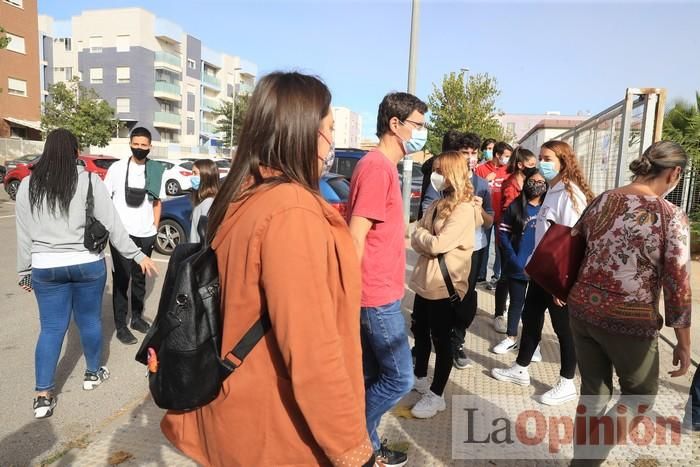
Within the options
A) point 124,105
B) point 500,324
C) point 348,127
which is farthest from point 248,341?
point 348,127

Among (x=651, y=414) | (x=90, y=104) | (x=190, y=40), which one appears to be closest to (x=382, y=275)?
(x=651, y=414)

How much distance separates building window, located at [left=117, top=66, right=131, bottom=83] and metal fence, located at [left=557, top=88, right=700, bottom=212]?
52.8 meters

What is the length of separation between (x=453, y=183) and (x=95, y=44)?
60.2 metres

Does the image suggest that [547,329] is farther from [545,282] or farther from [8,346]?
[8,346]

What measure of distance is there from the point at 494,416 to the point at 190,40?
64312 mm

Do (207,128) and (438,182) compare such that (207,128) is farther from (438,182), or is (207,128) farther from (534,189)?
(438,182)

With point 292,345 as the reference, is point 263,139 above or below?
above

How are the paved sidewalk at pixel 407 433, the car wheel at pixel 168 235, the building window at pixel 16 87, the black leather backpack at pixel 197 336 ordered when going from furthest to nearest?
the building window at pixel 16 87
the car wheel at pixel 168 235
the paved sidewalk at pixel 407 433
the black leather backpack at pixel 197 336

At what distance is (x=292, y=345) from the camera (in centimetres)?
123

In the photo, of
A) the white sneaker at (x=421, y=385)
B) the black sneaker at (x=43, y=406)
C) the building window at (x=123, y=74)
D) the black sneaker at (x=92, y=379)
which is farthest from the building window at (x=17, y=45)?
the white sneaker at (x=421, y=385)

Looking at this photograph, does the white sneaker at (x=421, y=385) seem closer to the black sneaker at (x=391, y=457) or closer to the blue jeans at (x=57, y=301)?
the black sneaker at (x=391, y=457)

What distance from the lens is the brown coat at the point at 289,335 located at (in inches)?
48.4

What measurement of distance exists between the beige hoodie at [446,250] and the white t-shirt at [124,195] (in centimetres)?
278

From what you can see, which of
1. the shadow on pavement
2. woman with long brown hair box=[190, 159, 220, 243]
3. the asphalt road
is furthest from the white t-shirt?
the shadow on pavement
